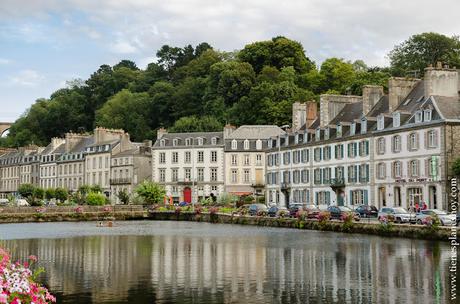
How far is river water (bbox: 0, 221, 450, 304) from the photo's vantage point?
16219 millimetres

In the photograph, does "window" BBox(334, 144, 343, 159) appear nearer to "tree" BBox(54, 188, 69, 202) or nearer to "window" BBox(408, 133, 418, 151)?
"window" BBox(408, 133, 418, 151)

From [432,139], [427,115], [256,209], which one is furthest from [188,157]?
[432,139]

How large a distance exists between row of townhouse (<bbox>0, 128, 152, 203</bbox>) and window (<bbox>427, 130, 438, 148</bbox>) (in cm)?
4367

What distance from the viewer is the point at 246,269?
2131cm

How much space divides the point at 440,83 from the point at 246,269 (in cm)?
2713

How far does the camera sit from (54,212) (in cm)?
6091

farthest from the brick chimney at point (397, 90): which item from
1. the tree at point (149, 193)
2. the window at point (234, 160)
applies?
the tree at point (149, 193)

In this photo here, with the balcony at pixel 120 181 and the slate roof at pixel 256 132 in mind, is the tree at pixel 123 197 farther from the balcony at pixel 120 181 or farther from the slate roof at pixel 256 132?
the slate roof at pixel 256 132

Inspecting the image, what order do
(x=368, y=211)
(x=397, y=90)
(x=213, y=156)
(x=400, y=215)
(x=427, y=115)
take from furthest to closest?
(x=213, y=156) → (x=397, y=90) → (x=368, y=211) → (x=427, y=115) → (x=400, y=215)

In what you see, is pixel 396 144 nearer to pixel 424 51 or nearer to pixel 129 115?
pixel 424 51

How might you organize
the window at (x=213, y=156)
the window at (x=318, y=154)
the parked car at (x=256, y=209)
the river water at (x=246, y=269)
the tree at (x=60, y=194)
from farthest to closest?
the tree at (x=60, y=194) < the window at (x=213, y=156) < the window at (x=318, y=154) < the parked car at (x=256, y=209) < the river water at (x=246, y=269)

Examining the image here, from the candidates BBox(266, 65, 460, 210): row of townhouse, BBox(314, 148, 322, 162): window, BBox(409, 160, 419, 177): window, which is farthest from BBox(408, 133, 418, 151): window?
BBox(314, 148, 322, 162): window

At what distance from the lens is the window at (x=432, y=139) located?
40.5 meters

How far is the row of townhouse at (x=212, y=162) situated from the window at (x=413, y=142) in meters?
28.9
